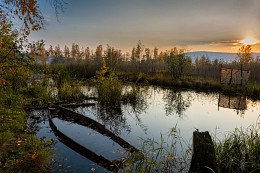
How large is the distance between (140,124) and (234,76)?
1205 centimetres

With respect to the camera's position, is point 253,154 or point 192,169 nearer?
point 192,169

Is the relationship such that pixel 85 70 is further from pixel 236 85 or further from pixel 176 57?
pixel 236 85

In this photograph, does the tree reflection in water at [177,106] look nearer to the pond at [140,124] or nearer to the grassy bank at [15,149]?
the pond at [140,124]

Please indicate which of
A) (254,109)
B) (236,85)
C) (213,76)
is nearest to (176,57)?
(213,76)

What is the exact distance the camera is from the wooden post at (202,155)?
3068 millimetres

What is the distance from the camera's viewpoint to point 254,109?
10.3 meters

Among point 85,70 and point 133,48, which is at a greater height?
point 133,48

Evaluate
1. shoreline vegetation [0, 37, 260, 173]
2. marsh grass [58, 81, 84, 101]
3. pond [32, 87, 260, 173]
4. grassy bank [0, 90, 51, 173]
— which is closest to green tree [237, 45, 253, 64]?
shoreline vegetation [0, 37, 260, 173]

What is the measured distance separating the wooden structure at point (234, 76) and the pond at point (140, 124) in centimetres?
456

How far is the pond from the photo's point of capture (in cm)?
500

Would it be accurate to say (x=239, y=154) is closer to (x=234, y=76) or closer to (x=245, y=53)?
(x=234, y=76)

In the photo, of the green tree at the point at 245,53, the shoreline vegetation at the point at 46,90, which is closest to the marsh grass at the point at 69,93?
the shoreline vegetation at the point at 46,90

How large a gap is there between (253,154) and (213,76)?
62.4ft

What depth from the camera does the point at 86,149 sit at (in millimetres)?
5047
